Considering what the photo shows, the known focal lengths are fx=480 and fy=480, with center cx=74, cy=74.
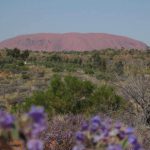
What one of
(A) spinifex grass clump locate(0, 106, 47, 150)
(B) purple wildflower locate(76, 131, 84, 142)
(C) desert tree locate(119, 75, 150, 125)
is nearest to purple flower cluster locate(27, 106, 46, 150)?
(A) spinifex grass clump locate(0, 106, 47, 150)

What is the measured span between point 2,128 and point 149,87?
41.9 ft

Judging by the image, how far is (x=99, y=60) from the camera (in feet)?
180

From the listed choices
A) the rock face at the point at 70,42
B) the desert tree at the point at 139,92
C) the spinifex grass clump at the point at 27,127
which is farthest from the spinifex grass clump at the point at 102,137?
the rock face at the point at 70,42

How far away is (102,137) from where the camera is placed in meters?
1.99

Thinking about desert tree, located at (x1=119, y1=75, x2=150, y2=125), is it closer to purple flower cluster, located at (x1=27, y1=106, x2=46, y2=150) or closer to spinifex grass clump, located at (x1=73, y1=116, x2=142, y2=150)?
spinifex grass clump, located at (x1=73, y1=116, x2=142, y2=150)

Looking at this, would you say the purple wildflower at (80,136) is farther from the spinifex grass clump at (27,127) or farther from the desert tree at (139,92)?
the desert tree at (139,92)

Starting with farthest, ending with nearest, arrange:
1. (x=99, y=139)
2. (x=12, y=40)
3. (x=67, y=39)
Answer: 1. (x=12, y=40)
2. (x=67, y=39)
3. (x=99, y=139)

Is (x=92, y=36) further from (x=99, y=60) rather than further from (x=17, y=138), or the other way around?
(x=17, y=138)

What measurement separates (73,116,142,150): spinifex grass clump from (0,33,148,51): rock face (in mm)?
140391

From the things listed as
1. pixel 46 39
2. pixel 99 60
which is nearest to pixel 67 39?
pixel 46 39

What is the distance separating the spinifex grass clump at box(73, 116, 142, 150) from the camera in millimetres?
2008

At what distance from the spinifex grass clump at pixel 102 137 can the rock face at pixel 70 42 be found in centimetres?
14039

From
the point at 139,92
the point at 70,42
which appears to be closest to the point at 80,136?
the point at 139,92

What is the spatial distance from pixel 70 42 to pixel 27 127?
148 meters
